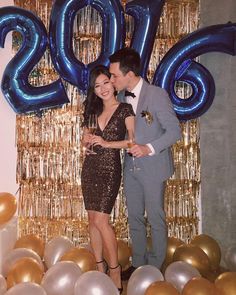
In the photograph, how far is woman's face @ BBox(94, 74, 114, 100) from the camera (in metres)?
2.75

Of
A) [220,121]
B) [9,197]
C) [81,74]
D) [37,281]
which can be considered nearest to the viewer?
[37,281]

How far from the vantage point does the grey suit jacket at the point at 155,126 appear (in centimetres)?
272

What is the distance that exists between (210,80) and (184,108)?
0.29 m

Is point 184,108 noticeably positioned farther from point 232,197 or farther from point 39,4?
point 39,4

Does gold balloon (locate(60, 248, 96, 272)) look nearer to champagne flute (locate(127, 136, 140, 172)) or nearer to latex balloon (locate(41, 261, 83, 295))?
latex balloon (locate(41, 261, 83, 295))

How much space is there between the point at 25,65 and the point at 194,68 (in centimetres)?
129

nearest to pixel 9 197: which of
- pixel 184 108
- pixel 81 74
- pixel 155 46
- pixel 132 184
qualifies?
pixel 132 184

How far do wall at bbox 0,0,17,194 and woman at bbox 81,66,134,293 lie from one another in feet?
3.21

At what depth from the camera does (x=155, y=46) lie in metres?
3.56

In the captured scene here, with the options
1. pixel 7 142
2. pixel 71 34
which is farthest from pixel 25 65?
pixel 7 142

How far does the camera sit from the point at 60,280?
2.37 m

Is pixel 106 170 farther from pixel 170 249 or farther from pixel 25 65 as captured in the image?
pixel 25 65

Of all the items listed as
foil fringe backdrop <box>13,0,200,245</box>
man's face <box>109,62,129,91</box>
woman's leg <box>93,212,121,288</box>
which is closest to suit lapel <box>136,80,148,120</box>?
man's face <box>109,62,129,91</box>

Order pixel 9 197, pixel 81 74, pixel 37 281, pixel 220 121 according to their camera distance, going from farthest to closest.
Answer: pixel 220 121 → pixel 81 74 → pixel 9 197 → pixel 37 281
